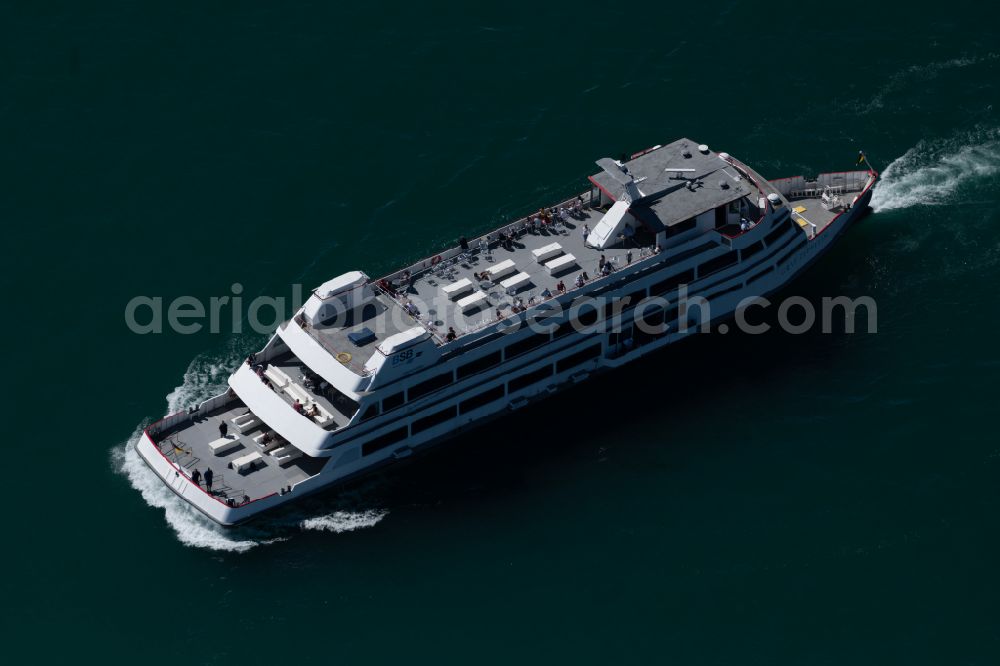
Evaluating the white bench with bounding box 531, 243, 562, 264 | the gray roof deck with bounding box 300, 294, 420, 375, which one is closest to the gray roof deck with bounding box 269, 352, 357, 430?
the gray roof deck with bounding box 300, 294, 420, 375

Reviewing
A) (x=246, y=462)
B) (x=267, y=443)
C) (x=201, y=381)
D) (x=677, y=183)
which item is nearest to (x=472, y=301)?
(x=267, y=443)

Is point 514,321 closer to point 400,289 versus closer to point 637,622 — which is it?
point 400,289

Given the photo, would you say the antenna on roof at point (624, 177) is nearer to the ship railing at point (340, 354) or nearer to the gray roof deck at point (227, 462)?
the ship railing at point (340, 354)

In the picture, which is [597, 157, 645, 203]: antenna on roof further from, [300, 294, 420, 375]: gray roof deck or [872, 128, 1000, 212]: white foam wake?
[872, 128, 1000, 212]: white foam wake

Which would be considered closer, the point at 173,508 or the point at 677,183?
the point at 173,508

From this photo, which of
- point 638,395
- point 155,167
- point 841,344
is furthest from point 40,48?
point 841,344

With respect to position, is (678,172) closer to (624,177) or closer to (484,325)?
(624,177)
